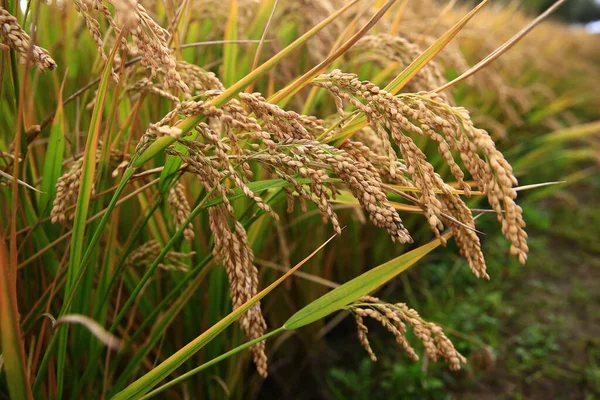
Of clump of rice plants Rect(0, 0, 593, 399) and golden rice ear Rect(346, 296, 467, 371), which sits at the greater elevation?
clump of rice plants Rect(0, 0, 593, 399)

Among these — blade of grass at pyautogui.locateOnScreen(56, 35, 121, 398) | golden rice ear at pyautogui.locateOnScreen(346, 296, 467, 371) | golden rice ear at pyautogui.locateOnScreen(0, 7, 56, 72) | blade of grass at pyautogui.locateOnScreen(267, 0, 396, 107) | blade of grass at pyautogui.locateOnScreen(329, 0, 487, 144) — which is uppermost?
golden rice ear at pyautogui.locateOnScreen(0, 7, 56, 72)

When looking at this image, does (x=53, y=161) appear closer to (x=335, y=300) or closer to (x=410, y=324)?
(x=335, y=300)

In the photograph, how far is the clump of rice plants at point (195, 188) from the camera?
30.5 inches

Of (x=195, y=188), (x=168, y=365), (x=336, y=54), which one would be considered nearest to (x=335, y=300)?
(x=168, y=365)

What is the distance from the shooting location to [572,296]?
2531 mm

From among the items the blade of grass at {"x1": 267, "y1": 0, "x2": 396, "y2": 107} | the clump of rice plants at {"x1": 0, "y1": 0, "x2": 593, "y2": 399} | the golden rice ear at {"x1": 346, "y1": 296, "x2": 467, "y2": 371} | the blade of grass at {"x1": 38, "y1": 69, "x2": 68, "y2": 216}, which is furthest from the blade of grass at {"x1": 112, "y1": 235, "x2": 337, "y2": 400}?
the blade of grass at {"x1": 38, "y1": 69, "x2": 68, "y2": 216}

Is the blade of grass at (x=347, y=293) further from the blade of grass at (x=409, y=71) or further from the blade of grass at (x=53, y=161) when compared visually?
the blade of grass at (x=53, y=161)

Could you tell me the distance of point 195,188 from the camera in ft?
4.69

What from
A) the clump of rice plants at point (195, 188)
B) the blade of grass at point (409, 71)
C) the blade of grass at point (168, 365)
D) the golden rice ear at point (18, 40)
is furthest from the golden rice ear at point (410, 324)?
the golden rice ear at point (18, 40)

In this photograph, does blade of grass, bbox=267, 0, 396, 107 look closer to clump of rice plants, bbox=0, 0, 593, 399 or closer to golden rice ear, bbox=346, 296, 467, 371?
clump of rice plants, bbox=0, 0, 593, 399

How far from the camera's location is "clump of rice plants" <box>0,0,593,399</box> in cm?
77

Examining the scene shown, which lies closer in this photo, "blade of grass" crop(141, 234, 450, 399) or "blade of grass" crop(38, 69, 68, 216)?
"blade of grass" crop(141, 234, 450, 399)

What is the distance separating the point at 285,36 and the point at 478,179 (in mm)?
1765

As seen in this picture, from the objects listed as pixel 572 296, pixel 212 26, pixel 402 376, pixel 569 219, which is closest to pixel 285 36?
pixel 212 26
